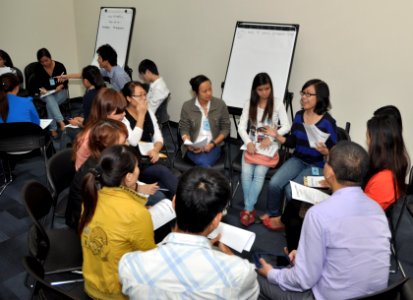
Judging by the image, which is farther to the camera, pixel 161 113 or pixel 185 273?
pixel 161 113

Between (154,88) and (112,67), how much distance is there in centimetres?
89

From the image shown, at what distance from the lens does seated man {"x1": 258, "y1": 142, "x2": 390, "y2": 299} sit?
1.36 meters

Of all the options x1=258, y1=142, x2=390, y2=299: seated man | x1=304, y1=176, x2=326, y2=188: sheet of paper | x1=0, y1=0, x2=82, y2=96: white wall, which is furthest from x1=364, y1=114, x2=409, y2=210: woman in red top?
x1=0, y1=0, x2=82, y2=96: white wall

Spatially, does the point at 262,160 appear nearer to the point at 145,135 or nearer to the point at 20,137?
the point at 145,135

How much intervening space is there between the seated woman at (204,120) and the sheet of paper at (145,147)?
0.33 m

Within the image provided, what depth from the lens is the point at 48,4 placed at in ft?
19.2

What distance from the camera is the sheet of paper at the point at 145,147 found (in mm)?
2873

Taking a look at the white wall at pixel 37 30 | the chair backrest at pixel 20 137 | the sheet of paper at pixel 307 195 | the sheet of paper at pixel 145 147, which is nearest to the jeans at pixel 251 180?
the sheet of paper at pixel 307 195

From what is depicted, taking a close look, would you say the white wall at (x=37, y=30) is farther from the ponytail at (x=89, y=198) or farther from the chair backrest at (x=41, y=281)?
the chair backrest at (x=41, y=281)

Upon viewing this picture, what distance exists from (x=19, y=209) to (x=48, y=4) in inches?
161

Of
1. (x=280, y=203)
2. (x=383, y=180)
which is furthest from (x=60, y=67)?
(x=383, y=180)

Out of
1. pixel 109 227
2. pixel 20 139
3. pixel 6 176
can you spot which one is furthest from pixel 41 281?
pixel 6 176

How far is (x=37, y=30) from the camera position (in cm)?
582

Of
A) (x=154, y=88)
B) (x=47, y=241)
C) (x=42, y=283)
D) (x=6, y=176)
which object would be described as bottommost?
(x=6, y=176)
